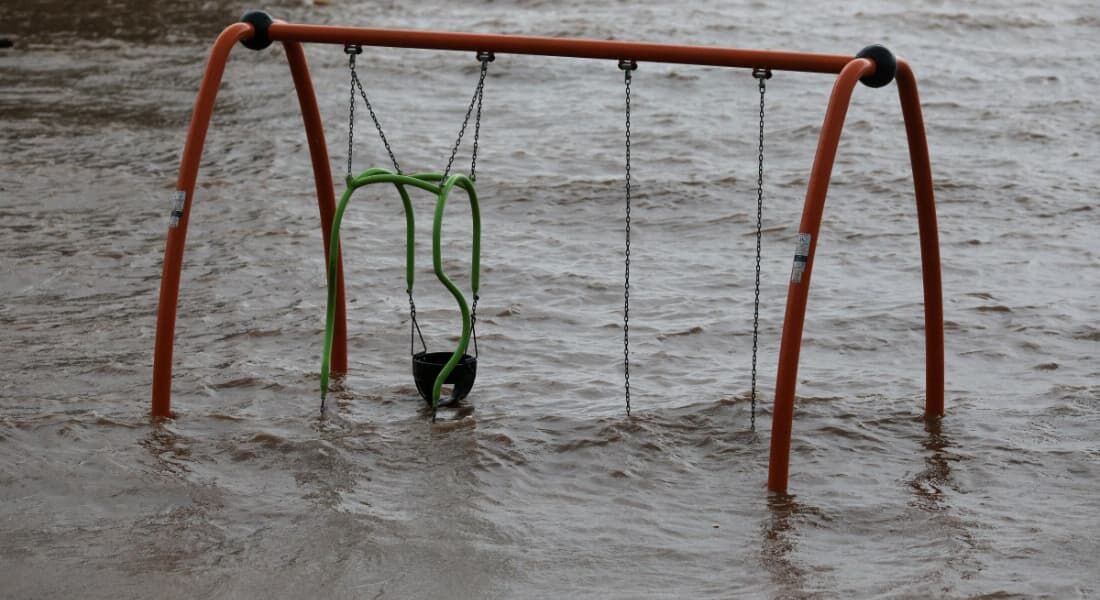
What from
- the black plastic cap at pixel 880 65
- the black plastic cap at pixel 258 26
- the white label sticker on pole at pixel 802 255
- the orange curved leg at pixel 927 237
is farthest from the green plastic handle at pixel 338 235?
the orange curved leg at pixel 927 237

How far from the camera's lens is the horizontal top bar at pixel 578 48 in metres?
4.98

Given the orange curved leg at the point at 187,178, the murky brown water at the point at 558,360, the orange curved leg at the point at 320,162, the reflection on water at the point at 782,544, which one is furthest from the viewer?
the orange curved leg at the point at 320,162

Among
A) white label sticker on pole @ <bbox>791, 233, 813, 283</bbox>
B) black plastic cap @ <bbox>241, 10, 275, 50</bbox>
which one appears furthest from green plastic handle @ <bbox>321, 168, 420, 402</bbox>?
white label sticker on pole @ <bbox>791, 233, 813, 283</bbox>

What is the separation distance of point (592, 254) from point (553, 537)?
4.29 metres

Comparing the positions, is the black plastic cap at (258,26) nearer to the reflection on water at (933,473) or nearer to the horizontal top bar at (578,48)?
the horizontal top bar at (578,48)

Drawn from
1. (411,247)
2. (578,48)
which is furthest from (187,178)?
(578,48)

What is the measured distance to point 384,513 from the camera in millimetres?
4953

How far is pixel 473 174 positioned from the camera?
547cm

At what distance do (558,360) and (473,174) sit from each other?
5.46 feet

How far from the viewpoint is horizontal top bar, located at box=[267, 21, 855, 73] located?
4.98m

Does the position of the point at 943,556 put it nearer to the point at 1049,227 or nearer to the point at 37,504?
the point at 37,504

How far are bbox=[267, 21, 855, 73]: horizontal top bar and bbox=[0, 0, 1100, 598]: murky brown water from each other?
62.3 inches

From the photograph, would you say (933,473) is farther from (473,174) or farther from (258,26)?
(258,26)

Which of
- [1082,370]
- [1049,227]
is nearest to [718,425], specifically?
[1082,370]
